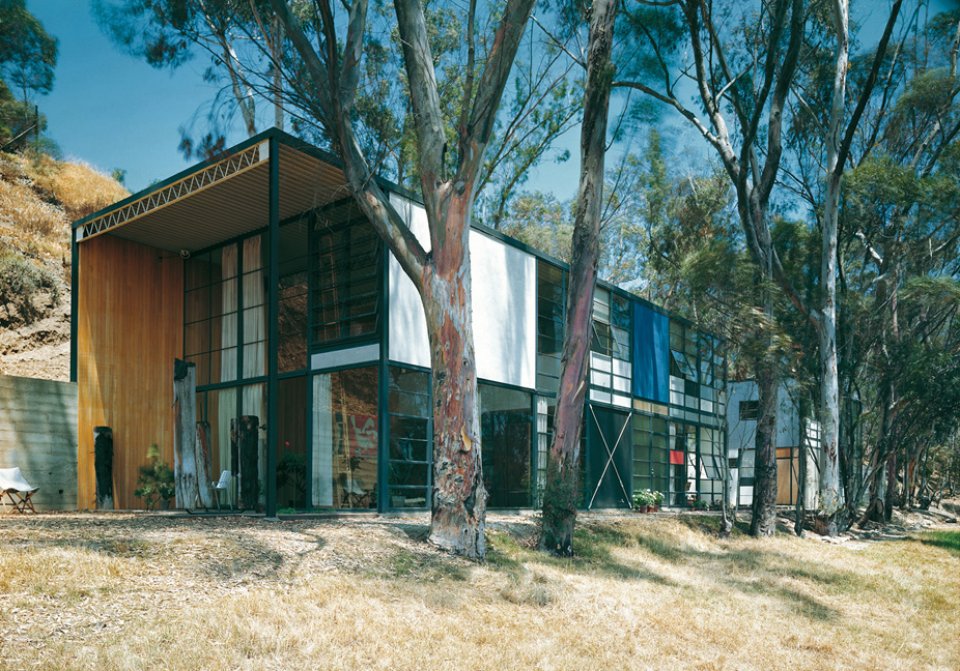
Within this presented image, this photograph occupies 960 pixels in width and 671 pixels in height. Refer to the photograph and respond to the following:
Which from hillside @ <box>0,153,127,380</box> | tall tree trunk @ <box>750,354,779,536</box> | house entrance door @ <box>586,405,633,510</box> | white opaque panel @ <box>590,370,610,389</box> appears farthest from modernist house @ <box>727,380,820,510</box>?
hillside @ <box>0,153,127,380</box>

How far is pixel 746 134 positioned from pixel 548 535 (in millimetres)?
8554

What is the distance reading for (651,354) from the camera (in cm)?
2105

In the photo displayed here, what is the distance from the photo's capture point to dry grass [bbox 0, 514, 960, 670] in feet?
18.3

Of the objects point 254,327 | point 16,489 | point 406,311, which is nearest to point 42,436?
point 16,489

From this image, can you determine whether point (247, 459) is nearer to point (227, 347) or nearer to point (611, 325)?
point (227, 347)

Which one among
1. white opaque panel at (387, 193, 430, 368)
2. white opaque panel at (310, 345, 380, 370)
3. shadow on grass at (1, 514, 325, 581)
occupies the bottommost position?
shadow on grass at (1, 514, 325, 581)

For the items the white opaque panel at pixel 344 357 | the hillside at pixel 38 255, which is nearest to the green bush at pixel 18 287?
the hillside at pixel 38 255

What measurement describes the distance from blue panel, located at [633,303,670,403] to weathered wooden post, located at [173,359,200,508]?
10907 mm

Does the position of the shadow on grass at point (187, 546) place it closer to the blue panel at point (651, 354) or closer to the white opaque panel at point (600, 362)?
the white opaque panel at point (600, 362)

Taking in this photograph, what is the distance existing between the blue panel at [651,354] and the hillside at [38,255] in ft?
47.8

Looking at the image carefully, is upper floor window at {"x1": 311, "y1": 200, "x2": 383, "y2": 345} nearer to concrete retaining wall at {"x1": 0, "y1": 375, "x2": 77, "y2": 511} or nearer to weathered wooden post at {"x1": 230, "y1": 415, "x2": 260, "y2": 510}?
weathered wooden post at {"x1": 230, "y1": 415, "x2": 260, "y2": 510}

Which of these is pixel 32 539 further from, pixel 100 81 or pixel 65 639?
pixel 100 81

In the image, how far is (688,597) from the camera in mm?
9203

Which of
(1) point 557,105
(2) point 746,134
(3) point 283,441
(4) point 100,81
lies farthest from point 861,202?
(4) point 100,81
